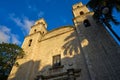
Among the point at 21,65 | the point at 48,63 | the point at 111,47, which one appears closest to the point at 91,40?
the point at 111,47

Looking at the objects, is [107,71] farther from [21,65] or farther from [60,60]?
[21,65]

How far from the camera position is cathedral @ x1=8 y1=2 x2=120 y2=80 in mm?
11062

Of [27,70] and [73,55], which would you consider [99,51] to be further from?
[27,70]

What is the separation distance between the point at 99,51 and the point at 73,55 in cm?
273

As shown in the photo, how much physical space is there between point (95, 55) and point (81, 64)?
5.13ft

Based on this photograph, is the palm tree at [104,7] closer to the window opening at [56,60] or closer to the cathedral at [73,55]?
the cathedral at [73,55]

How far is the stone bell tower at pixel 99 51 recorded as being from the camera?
10.4 meters

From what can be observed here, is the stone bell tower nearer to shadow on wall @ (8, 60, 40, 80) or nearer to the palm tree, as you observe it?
the palm tree

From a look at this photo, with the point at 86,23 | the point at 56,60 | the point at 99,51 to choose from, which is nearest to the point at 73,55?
the point at 56,60

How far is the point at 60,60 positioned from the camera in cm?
1416

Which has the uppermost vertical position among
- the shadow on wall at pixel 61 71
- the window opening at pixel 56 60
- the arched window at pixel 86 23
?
the arched window at pixel 86 23

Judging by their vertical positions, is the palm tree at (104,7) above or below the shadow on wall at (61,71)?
above

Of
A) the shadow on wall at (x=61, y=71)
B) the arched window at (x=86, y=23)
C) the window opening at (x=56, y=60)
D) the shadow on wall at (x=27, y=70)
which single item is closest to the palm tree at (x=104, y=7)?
the arched window at (x=86, y=23)

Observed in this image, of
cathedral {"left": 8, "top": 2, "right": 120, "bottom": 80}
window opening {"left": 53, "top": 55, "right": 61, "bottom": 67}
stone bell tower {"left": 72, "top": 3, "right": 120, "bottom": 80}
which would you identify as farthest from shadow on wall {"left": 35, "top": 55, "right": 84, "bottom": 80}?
stone bell tower {"left": 72, "top": 3, "right": 120, "bottom": 80}
